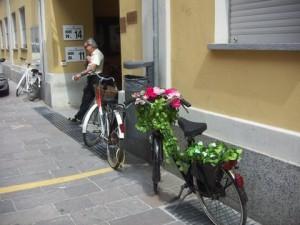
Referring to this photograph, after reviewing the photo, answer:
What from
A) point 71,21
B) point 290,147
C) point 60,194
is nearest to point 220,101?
point 290,147

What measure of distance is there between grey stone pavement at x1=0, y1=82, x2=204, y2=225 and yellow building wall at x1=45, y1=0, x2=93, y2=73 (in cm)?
347

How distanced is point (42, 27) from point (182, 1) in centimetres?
700

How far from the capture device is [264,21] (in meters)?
3.96

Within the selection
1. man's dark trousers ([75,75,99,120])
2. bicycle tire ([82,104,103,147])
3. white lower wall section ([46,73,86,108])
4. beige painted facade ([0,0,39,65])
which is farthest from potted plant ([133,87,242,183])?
beige painted facade ([0,0,39,65])

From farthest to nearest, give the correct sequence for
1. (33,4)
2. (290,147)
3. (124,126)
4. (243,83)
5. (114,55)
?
(33,4)
(114,55)
(124,126)
(243,83)
(290,147)

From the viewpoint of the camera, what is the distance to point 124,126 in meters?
5.59

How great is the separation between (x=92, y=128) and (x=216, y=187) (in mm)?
3397

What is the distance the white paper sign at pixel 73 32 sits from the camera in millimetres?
10609

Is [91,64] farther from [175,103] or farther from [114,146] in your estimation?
[175,103]

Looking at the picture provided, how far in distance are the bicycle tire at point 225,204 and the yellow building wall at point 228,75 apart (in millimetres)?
665

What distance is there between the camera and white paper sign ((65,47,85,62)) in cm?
1067

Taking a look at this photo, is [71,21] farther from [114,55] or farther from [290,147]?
[290,147]

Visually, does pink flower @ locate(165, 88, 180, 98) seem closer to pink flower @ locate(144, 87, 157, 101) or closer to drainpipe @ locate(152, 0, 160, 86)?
pink flower @ locate(144, 87, 157, 101)

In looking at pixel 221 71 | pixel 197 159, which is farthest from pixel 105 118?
pixel 197 159
